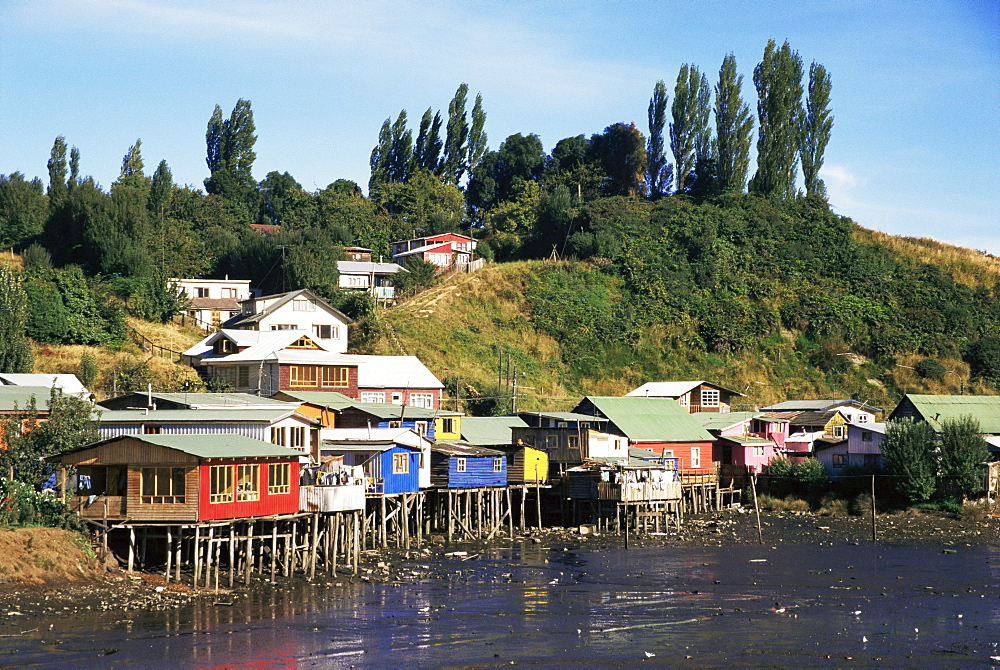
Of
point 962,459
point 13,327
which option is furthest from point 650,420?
point 13,327

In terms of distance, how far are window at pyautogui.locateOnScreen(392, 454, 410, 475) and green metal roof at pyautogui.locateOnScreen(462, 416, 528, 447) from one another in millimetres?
10217

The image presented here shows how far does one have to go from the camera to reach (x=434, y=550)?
177 feet

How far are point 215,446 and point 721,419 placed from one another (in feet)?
146

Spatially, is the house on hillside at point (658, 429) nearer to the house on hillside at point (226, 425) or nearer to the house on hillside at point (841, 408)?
the house on hillside at point (841, 408)

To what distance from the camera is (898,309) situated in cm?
10788

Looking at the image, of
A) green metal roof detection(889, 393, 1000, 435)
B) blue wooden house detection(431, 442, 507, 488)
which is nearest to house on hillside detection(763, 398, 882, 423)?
green metal roof detection(889, 393, 1000, 435)

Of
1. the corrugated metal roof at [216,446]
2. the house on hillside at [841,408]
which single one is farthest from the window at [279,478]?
the house on hillside at [841,408]

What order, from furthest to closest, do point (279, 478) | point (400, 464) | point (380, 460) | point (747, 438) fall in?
point (747, 438) → point (400, 464) → point (380, 460) → point (279, 478)

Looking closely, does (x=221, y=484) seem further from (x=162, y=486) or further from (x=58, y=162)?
(x=58, y=162)

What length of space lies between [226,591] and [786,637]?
19048 millimetres

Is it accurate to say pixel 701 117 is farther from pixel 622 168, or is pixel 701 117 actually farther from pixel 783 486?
pixel 783 486

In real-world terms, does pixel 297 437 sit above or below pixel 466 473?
above

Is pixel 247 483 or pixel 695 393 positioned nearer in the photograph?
pixel 247 483

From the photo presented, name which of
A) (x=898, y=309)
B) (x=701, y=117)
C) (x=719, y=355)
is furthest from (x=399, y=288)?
(x=898, y=309)
